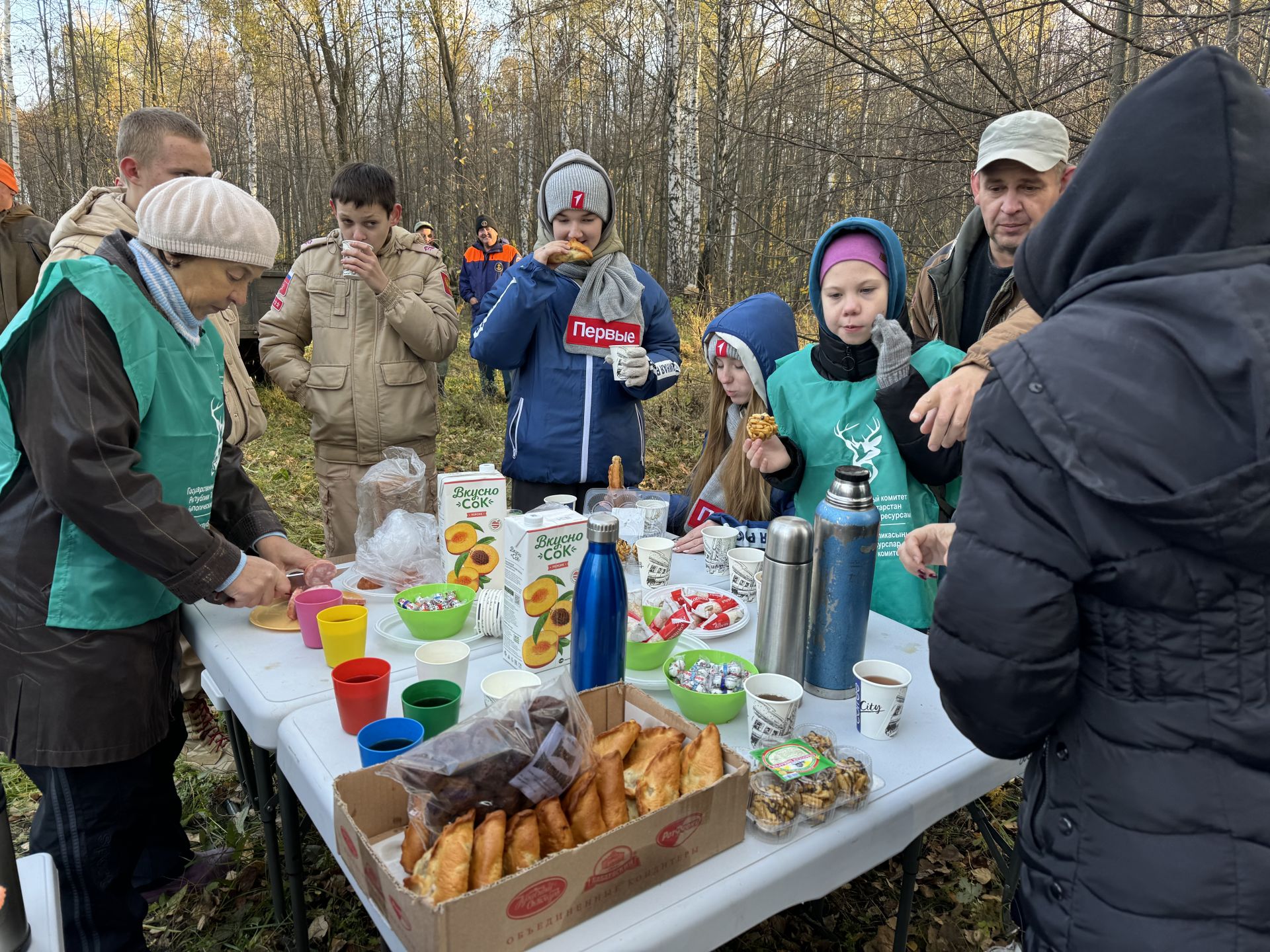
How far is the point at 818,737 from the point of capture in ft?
4.48

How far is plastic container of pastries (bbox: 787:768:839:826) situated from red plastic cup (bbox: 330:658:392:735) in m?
0.77

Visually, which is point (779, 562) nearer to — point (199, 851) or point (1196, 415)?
point (1196, 415)

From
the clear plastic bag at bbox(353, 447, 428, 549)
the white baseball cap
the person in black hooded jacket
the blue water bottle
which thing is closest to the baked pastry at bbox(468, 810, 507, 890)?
the blue water bottle

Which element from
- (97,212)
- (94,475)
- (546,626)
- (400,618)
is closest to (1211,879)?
(546,626)

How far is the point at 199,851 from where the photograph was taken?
263 centimetres

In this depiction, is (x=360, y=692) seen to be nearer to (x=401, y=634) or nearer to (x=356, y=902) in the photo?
(x=401, y=634)

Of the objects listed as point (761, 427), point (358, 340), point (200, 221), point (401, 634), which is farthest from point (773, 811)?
point (358, 340)

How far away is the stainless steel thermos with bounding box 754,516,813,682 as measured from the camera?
1.50 meters

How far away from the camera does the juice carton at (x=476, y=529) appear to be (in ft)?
6.82

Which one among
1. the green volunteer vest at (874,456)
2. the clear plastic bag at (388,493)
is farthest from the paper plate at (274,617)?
the green volunteer vest at (874,456)

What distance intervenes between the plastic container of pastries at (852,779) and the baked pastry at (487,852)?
0.58 metres

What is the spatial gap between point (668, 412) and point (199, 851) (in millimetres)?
6309

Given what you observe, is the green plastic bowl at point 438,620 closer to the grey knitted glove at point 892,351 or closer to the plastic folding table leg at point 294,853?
the plastic folding table leg at point 294,853

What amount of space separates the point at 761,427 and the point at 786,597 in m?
0.76
